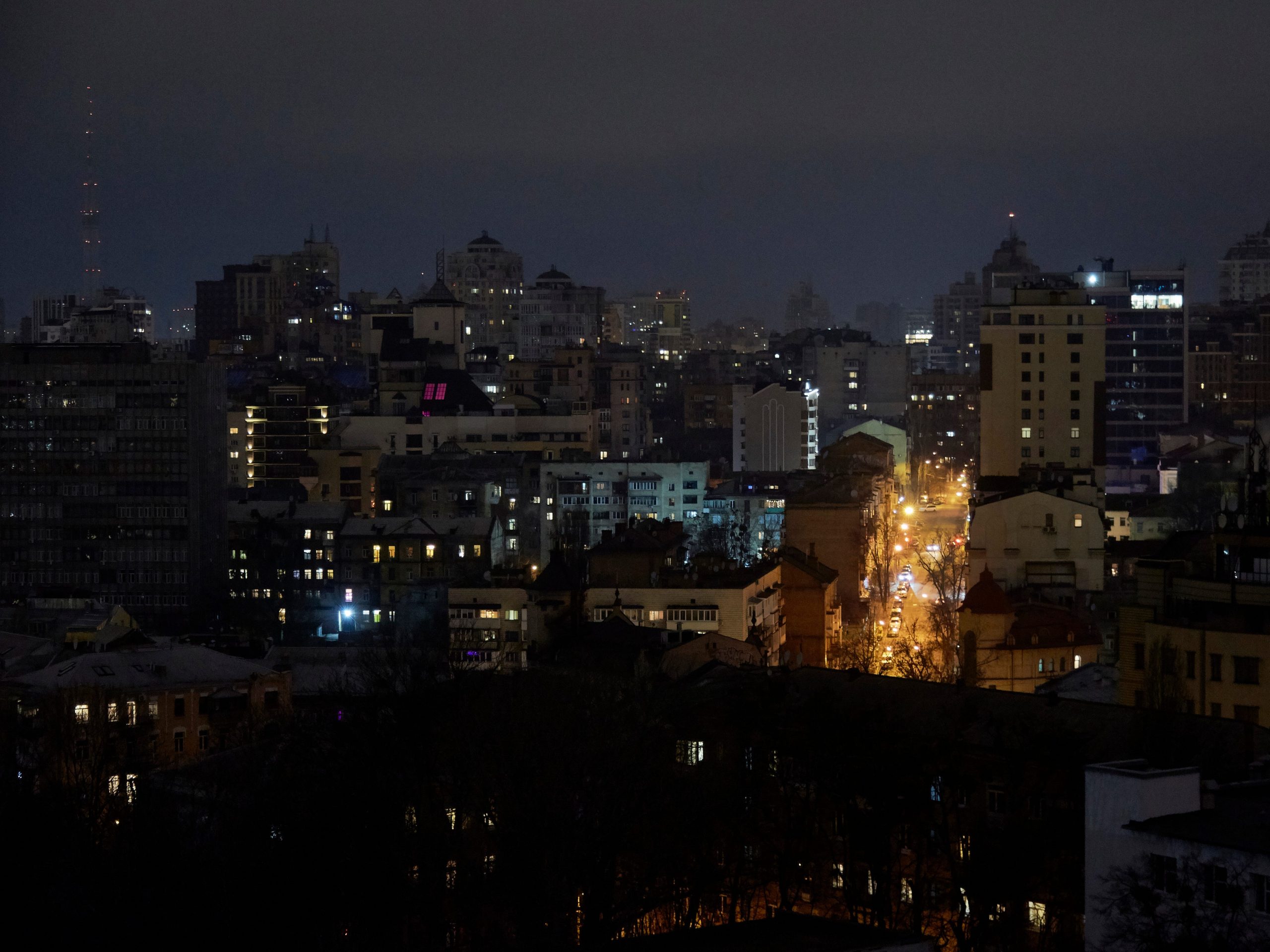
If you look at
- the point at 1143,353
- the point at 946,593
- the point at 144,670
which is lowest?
the point at 144,670

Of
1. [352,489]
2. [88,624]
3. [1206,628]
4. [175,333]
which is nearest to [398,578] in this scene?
[88,624]

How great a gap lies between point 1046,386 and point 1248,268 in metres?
101

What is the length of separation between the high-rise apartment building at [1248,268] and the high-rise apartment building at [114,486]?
108778mm

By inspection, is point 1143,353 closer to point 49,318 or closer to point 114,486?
point 114,486

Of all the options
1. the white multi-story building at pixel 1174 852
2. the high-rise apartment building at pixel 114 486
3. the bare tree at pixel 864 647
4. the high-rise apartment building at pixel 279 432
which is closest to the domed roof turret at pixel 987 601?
the bare tree at pixel 864 647

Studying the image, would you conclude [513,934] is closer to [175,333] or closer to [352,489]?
[352,489]

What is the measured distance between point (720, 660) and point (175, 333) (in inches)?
5562

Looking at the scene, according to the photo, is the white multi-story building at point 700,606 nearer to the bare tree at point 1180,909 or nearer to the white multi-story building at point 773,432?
the bare tree at point 1180,909

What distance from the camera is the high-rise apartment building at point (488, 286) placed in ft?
473

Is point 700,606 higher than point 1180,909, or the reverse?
point 700,606

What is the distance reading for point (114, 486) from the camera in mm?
58469

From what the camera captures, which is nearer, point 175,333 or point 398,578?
point 398,578

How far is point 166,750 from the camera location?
34375 millimetres

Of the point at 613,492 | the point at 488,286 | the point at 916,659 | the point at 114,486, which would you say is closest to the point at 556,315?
the point at 488,286
